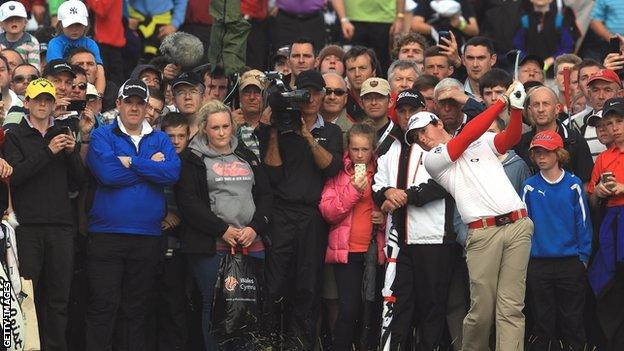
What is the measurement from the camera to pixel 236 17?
1541 centimetres

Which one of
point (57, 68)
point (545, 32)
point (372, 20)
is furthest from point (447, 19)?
point (57, 68)

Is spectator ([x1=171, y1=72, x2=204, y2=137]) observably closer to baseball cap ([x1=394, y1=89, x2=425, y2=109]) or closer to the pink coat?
the pink coat

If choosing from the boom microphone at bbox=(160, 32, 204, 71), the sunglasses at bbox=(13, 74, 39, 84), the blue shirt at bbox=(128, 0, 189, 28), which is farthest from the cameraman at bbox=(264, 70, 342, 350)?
the blue shirt at bbox=(128, 0, 189, 28)

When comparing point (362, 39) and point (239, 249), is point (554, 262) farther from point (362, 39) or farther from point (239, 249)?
point (362, 39)

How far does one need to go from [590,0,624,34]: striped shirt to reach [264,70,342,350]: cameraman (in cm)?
589

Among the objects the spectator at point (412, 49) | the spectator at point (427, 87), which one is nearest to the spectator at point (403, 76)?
the spectator at point (427, 87)

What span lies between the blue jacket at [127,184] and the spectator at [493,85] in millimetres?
3270

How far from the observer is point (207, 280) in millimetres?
12930

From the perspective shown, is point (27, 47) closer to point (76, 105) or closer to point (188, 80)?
point (188, 80)

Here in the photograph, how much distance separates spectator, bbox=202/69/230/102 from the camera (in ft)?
48.8

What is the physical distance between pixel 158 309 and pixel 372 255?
2.05 metres

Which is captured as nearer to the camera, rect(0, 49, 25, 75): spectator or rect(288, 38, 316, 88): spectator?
rect(0, 49, 25, 75): spectator

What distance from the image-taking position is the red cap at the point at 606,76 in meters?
13.9

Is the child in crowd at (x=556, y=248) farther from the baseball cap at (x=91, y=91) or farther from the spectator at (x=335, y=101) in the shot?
the baseball cap at (x=91, y=91)
